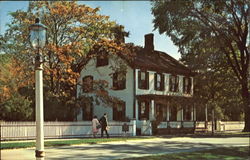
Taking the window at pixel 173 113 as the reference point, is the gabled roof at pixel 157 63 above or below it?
above

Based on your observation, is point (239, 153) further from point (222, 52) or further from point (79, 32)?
point (222, 52)

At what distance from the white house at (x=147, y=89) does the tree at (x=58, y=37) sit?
2.83m

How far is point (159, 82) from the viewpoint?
1369 inches

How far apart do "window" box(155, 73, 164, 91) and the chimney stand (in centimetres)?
389

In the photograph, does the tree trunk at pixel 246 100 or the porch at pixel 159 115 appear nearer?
the tree trunk at pixel 246 100

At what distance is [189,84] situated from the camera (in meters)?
38.6

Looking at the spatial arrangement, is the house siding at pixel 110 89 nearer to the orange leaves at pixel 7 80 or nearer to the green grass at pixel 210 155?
the orange leaves at pixel 7 80

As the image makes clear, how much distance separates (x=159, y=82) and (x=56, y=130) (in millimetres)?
14606

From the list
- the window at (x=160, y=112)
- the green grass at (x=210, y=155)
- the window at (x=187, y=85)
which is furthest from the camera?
the window at (x=187, y=85)

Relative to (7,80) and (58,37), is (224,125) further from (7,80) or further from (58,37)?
(7,80)

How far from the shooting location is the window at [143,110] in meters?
32.0

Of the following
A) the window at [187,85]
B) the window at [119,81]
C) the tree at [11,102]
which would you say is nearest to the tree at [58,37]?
the window at [119,81]

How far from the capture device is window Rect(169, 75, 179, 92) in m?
36.0

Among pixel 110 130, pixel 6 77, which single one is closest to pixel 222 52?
pixel 110 130
